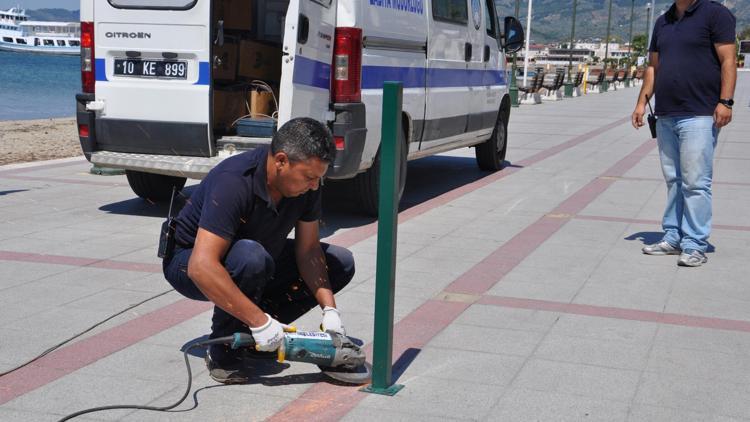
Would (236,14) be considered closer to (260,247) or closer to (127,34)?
(127,34)

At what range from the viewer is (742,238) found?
8.31m

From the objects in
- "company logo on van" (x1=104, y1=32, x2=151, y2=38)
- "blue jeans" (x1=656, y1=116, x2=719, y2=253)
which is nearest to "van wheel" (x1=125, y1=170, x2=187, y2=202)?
"company logo on van" (x1=104, y1=32, x2=151, y2=38)

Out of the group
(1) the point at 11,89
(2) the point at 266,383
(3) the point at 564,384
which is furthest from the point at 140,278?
(1) the point at 11,89

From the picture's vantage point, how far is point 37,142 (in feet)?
55.2

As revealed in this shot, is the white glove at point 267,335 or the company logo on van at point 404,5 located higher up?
the company logo on van at point 404,5

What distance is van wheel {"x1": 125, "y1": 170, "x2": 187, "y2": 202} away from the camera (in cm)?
939

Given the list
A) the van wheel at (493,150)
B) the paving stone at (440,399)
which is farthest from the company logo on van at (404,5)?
the paving stone at (440,399)

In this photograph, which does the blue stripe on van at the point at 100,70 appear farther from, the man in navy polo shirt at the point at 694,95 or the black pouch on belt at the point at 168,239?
the man in navy polo shirt at the point at 694,95

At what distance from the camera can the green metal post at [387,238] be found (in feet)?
13.4

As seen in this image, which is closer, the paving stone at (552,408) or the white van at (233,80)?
the paving stone at (552,408)

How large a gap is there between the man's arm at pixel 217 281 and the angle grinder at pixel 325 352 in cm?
19

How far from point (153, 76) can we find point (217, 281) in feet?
15.4

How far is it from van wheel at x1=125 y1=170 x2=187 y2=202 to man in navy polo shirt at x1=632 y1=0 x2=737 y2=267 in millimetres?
4626

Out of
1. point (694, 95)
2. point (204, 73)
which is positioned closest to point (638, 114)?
point (694, 95)
